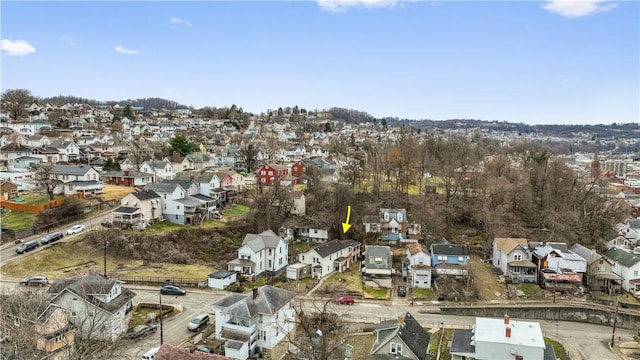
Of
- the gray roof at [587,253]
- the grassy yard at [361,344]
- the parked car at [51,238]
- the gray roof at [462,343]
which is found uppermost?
the parked car at [51,238]

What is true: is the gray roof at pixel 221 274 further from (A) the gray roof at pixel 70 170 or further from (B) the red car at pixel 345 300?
(A) the gray roof at pixel 70 170

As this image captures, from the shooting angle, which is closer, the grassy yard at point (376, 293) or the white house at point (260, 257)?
the grassy yard at point (376, 293)

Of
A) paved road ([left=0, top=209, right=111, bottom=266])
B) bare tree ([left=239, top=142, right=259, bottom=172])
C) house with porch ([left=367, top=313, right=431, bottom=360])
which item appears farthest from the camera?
bare tree ([left=239, top=142, right=259, bottom=172])

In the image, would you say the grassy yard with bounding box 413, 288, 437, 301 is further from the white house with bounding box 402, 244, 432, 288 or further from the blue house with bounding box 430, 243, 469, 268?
Answer: the blue house with bounding box 430, 243, 469, 268

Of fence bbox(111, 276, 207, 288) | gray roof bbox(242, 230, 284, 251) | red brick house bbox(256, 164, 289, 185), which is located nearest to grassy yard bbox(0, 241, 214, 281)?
fence bbox(111, 276, 207, 288)

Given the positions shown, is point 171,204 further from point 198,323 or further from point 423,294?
point 423,294

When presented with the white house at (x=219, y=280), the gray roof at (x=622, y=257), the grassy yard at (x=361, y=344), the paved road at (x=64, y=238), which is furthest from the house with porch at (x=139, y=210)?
the gray roof at (x=622, y=257)

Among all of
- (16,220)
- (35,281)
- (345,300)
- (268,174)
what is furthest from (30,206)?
(345,300)
